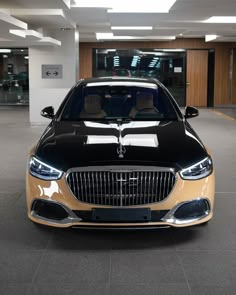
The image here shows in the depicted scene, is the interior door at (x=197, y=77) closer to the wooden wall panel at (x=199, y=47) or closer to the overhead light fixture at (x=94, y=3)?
the wooden wall panel at (x=199, y=47)

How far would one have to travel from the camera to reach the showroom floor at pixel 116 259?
293 cm

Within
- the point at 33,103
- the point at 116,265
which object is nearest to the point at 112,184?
the point at 116,265

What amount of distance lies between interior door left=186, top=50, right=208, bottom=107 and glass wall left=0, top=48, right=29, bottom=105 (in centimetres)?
646

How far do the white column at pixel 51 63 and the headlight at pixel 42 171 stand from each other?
8100 mm

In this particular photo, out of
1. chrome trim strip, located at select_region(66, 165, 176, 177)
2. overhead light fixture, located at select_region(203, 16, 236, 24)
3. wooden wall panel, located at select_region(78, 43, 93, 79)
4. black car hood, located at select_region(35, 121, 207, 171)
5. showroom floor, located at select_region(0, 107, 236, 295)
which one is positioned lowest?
showroom floor, located at select_region(0, 107, 236, 295)

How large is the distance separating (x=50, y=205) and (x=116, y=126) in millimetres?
1139

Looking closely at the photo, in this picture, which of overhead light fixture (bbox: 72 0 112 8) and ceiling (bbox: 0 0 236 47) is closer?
ceiling (bbox: 0 0 236 47)

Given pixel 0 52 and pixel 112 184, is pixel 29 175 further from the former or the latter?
pixel 0 52

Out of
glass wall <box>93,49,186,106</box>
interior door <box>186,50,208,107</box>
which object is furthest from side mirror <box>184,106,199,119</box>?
interior door <box>186,50,208,107</box>

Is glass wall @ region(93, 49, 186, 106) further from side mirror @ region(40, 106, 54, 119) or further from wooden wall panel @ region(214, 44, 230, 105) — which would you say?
side mirror @ region(40, 106, 54, 119)

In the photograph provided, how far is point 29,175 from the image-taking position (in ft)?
12.0

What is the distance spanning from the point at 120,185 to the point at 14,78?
15883 millimetres

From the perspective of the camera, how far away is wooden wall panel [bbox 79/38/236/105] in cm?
1803

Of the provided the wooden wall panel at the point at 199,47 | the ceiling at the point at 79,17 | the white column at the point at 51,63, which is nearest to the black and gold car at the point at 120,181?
the ceiling at the point at 79,17
